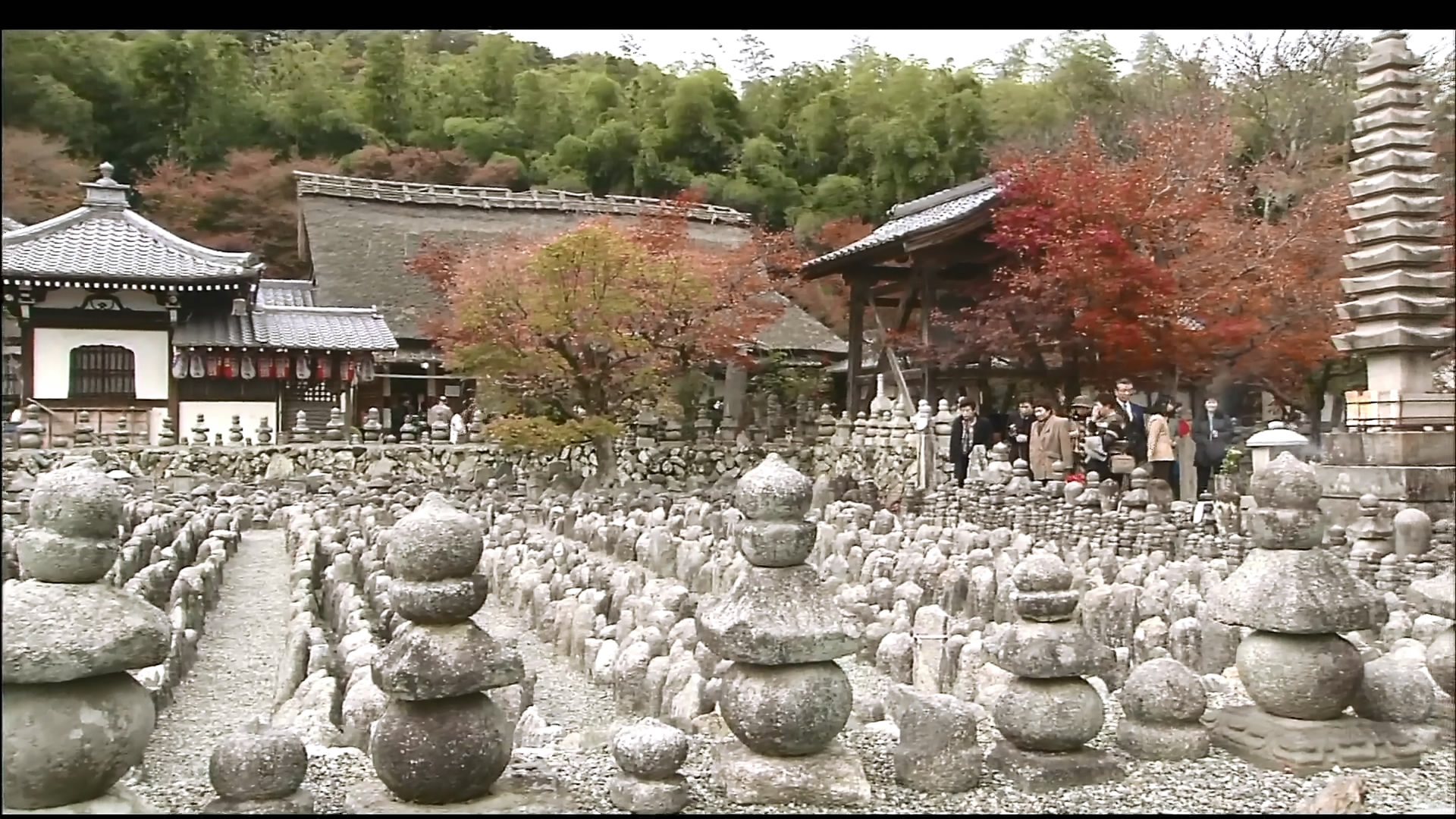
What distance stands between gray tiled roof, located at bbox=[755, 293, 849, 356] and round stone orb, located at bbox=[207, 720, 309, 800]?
1914 cm

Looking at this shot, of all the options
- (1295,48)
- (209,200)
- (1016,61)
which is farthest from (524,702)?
(1016,61)

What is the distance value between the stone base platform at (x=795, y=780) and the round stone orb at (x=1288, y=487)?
172 cm

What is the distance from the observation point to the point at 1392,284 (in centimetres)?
889

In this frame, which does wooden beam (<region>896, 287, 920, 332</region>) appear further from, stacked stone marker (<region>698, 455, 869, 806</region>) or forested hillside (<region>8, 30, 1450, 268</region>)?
stacked stone marker (<region>698, 455, 869, 806</region>)

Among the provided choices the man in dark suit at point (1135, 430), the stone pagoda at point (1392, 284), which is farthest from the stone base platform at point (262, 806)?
the man in dark suit at point (1135, 430)

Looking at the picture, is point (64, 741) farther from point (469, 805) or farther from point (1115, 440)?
point (1115, 440)

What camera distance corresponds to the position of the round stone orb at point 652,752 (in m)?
3.08

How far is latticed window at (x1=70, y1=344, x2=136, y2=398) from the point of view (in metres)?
17.8

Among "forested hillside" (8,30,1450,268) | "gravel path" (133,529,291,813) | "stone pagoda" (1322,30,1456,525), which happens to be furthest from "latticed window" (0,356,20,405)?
"stone pagoda" (1322,30,1456,525)

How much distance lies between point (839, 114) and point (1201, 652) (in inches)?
1058

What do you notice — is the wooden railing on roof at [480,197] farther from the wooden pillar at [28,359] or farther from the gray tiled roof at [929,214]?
the wooden pillar at [28,359]

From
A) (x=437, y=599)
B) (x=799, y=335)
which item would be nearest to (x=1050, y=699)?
(x=437, y=599)

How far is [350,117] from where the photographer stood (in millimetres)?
32281

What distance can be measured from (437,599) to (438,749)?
0.42m
